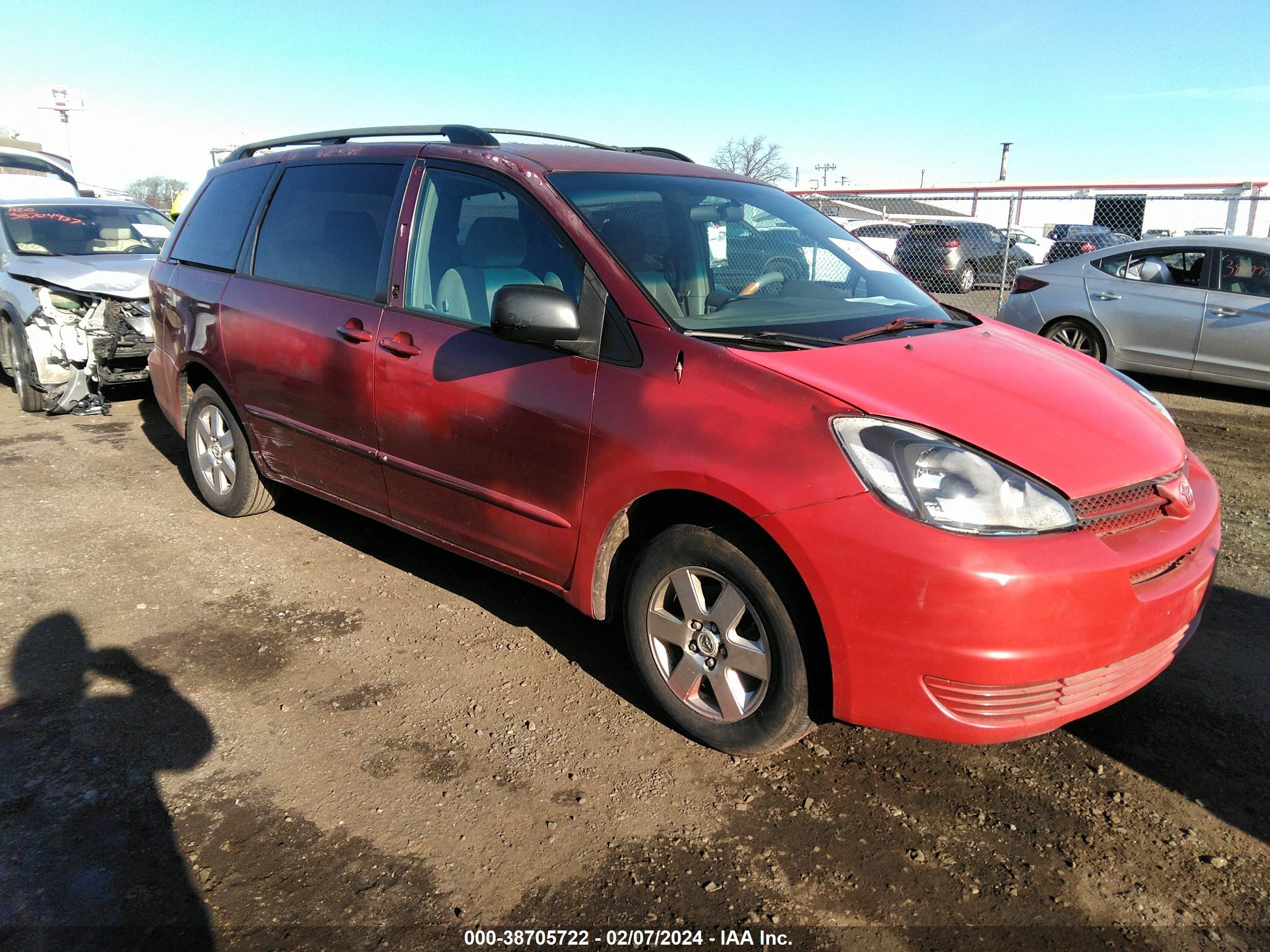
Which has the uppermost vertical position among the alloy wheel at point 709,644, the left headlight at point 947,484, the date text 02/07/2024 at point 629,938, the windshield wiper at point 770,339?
the windshield wiper at point 770,339

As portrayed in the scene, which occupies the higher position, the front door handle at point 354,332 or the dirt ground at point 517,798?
the front door handle at point 354,332

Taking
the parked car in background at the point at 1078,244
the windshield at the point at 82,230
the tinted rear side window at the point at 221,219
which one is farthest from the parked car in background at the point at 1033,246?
the tinted rear side window at the point at 221,219

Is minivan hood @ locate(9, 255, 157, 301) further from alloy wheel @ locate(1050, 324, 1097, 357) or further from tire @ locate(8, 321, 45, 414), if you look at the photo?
alloy wheel @ locate(1050, 324, 1097, 357)

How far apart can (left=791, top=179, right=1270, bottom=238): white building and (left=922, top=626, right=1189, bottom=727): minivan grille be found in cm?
767

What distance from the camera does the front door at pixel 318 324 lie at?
3.67 metres

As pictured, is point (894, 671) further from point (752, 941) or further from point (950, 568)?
point (752, 941)

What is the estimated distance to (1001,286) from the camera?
10930 millimetres

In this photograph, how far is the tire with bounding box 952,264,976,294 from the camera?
15883 millimetres

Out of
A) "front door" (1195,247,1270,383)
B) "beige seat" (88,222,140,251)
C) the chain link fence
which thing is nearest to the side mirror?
"front door" (1195,247,1270,383)

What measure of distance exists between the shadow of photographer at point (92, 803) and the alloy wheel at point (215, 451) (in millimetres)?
1405

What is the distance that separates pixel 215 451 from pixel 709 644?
3386 millimetres

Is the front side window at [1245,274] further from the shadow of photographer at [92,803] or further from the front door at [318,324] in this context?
the shadow of photographer at [92,803]

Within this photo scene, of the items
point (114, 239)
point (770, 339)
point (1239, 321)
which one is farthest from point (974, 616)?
point (114, 239)

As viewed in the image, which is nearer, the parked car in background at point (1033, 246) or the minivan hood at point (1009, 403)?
the minivan hood at point (1009, 403)
